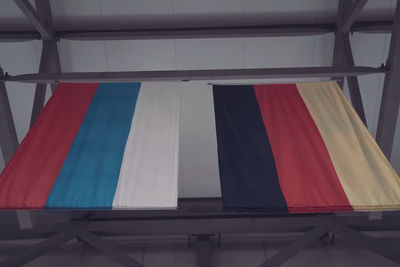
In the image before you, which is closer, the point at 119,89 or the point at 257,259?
the point at 119,89

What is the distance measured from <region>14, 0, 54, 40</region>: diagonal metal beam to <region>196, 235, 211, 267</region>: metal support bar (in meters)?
3.19

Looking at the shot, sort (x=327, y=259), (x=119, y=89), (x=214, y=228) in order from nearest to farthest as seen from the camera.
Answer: (x=119, y=89), (x=214, y=228), (x=327, y=259)

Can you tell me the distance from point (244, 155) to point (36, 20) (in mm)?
2358

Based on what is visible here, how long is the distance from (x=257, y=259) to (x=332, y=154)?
9.08ft

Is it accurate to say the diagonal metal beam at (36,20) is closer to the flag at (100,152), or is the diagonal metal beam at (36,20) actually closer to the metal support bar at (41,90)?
the metal support bar at (41,90)

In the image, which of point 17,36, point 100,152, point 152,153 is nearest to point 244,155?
point 152,153

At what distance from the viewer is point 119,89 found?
135 inches

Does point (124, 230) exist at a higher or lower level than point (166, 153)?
lower

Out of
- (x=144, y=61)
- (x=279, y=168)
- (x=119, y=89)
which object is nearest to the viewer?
(x=279, y=168)

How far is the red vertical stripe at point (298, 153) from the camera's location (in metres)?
2.39

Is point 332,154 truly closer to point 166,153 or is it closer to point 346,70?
point 346,70

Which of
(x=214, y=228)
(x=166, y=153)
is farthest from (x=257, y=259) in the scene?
(x=166, y=153)

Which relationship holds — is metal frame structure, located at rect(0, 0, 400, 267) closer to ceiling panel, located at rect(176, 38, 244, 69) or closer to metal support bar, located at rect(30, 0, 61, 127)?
metal support bar, located at rect(30, 0, 61, 127)

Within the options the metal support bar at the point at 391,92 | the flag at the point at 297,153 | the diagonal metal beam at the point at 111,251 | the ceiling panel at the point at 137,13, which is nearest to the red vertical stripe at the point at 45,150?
the ceiling panel at the point at 137,13
